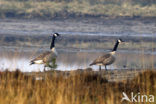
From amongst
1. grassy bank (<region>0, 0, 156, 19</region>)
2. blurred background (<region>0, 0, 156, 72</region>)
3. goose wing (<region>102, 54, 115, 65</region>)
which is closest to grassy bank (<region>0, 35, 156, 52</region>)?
blurred background (<region>0, 0, 156, 72</region>)

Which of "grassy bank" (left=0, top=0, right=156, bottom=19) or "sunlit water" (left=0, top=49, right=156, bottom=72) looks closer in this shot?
"sunlit water" (left=0, top=49, right=156, bottom=72)

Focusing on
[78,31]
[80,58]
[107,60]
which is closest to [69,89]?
[107,60]

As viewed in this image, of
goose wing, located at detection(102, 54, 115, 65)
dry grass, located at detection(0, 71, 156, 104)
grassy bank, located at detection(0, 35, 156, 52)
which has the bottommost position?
grassy bank, located at detection(0, 35, 156, 52)

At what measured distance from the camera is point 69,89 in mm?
11211

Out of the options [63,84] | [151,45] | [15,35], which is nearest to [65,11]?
[15,35]

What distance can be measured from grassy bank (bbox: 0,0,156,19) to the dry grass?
86.4 ft

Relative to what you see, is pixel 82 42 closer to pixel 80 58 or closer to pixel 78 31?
pixel 78 31

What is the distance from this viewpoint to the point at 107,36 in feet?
97.6

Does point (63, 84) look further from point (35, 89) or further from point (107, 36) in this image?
point (107, 36)

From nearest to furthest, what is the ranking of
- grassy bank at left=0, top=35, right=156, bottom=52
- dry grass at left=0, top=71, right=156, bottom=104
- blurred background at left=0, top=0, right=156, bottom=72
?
dry grass at left=0, top=71, right=156, bottom=104 → blurred background at left=0, top=0, right=156, bottom=72 → grassy bank at left=0, top=35, right=156, bottom=52

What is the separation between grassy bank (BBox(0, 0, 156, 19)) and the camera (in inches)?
1574

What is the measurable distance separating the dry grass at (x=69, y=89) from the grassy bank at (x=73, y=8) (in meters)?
26.3

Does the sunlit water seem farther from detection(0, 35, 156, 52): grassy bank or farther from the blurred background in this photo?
detection(0, 35, 156, 52): grassy bank

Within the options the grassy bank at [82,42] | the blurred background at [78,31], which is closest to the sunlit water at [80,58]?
the blurred background at [78,31]
